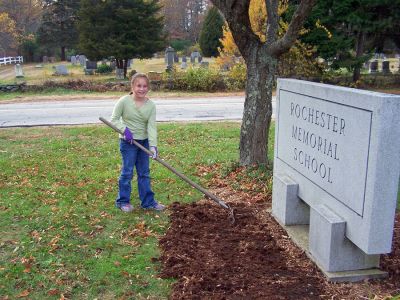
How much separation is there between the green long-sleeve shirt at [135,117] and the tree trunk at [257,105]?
1.81 meters

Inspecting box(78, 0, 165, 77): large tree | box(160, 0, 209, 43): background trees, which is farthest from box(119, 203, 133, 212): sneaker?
box(160, 0, 209, 43): background trees

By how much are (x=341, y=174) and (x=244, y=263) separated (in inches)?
47.5

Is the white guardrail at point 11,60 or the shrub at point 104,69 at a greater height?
the white guardrail at point 11,60

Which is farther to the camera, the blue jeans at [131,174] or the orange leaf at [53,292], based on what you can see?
the blue jeans at [131,174]

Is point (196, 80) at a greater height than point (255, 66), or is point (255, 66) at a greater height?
point (255, 66)

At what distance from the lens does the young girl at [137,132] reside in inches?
219

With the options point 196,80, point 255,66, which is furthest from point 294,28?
point 196,80

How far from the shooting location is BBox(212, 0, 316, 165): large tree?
6.56 m

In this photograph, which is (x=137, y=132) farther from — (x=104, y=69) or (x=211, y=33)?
(x=211, y=33)

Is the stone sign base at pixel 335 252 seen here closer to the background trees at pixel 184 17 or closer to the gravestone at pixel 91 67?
the gravestone at pixel 91 67

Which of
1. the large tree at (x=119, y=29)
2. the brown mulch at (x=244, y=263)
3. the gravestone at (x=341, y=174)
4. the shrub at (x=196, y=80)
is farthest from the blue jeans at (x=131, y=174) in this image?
the large tree at (x=119, y=29)

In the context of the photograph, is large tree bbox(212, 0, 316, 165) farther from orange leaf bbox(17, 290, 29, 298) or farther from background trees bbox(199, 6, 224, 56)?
background trees bbox(199, 6, 224, 56)

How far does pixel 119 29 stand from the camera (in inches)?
1069

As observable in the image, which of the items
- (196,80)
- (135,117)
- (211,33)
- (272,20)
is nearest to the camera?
(135,117)
